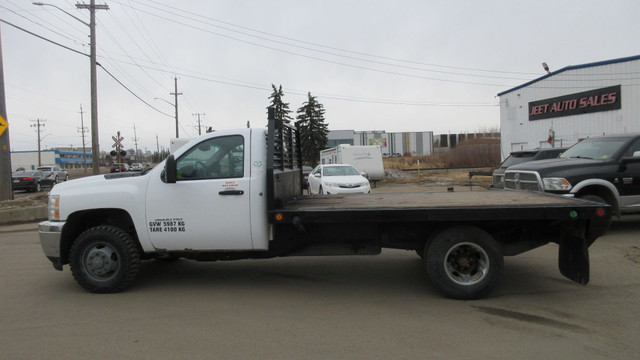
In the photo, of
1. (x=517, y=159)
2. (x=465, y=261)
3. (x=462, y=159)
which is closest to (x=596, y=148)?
(x=517, y=159)

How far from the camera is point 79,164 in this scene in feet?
423

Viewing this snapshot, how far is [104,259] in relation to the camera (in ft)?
18.4

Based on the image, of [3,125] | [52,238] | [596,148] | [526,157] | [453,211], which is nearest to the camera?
[453,211]

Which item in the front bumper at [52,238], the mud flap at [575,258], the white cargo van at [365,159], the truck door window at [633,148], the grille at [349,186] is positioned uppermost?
the white cargo van at [365,159]

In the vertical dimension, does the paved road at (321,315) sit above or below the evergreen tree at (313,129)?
below

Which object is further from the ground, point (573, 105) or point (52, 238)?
point (573, 105)

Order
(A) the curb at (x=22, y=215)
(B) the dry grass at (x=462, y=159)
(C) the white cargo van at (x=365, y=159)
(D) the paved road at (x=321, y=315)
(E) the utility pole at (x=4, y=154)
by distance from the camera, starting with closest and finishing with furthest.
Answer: (D) the paved road at (x=321, y=315) < (A) the curb at (x=22, y=215) < (E) the utility pole at (x=4, y=154) < (C) the white cargo van at (x=365, y=159) < (B) the dry grass at (x=462, y=159)

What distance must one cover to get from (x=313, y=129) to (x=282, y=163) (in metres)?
51.9

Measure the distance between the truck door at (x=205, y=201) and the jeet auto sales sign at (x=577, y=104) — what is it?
2865 centimetres

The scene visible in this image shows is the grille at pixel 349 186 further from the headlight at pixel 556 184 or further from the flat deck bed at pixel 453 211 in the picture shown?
the flat deck bed at pixel 453 211

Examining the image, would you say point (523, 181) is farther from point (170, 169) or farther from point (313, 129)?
point (313, 129)

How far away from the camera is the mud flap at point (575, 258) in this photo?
16.4 ft

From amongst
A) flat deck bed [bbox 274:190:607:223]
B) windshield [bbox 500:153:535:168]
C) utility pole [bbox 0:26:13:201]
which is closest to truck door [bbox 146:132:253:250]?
flat deck bed [bbox 274:190:607:223]

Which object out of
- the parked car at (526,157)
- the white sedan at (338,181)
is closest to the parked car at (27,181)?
the white sedan at (338,181)
